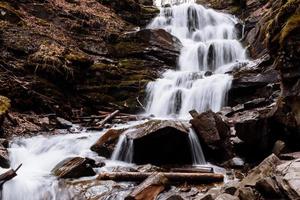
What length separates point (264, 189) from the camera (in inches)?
199

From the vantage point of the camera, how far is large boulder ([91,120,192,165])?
29.0 ft

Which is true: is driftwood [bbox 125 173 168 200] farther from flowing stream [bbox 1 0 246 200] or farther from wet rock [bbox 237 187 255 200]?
wet rock [bbox 237 187 255 200]

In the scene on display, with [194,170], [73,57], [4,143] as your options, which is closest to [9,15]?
[73,57]

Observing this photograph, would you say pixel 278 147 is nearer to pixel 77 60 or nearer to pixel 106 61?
pixel 77 60

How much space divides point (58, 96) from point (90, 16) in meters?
7.61

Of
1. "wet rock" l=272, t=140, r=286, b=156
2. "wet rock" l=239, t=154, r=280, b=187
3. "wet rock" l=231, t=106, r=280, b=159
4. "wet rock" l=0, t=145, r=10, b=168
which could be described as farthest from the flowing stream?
"wet rock" l=239, t=154, r=280, b=187

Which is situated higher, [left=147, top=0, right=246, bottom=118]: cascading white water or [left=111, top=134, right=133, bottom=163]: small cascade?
[left=147, top=0, right=246, bottom=118]: cascading white water

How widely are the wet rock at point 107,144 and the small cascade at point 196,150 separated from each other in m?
1.89

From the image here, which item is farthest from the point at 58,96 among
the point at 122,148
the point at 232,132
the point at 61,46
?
the point at 232,132

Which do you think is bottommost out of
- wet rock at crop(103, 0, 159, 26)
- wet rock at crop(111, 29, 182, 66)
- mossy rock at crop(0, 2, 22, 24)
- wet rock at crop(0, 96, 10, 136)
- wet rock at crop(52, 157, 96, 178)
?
wet rock at crop(52, 157, 96, 178)

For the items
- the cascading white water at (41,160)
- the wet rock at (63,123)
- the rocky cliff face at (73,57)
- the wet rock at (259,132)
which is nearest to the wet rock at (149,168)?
the cascading white water at (41,160)

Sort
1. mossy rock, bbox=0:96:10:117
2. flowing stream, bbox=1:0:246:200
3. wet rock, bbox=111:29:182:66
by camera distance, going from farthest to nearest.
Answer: wet rock, bbox=111:29:182:66, mossy rock, bbox=0:96:10:117, flowing stream, bbox=1:0:246:200

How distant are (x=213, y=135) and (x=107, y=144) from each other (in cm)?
272

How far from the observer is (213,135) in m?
9.05
